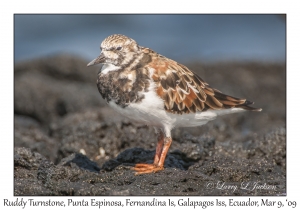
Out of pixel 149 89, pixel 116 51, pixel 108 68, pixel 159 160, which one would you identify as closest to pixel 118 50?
pixel 116 51

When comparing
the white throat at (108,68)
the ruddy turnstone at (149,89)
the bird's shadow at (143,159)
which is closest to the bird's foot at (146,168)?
the ruddy turnstone at (149,89)

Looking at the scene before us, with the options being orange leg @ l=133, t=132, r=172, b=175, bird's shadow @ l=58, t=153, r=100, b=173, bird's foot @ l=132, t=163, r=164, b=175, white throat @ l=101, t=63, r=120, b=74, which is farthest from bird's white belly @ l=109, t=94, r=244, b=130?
bird's shadow @ l=58, t=153, r=100, b=173

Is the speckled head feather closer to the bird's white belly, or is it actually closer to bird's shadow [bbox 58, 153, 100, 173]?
the bird's white belly

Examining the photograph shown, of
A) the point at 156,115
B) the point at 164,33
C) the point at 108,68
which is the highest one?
the point at 164,33

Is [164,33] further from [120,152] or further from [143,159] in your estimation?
[143,159]

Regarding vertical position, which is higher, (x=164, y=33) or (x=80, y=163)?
(x=164, y=33)

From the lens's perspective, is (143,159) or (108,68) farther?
(143,159)

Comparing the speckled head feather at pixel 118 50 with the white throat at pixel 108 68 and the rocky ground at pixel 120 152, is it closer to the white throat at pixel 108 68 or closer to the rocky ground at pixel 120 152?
the white throat at pixel 108 68
